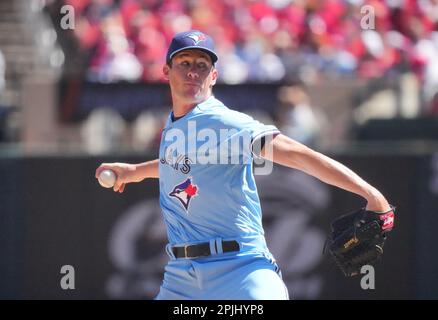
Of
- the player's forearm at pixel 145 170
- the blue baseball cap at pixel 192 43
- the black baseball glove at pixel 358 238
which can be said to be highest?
the blue baseball cap at pixel 192 43

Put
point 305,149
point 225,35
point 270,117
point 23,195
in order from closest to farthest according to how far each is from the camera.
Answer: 1. point 305,149
2. point 23,195
3. point 270,117
4. point 225,35

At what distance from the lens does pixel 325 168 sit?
433cm

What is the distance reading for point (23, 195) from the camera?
9.41 meters

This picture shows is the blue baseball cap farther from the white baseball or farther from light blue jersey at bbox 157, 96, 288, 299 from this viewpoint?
the white baseball

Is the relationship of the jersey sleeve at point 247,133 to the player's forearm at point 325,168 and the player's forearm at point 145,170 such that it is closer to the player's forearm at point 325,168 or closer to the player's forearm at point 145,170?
the player's forearm at point 325,168

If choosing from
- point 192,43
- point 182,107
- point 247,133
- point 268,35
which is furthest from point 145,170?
point 268,35

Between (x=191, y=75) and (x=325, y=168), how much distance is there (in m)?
1.00

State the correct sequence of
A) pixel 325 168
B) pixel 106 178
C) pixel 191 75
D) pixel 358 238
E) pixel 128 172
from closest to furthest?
pixel 325 168 → pixel 358 238 → pixel 191 75 → pixel 106 178 → pixel 128 172

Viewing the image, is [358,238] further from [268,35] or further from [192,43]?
[268,35]

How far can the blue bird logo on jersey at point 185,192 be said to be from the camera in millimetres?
4871

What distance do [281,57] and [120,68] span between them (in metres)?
2.20

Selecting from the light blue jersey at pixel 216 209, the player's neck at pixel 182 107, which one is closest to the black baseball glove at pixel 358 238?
the light blue jersey at pixel 216 209
